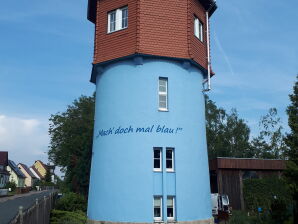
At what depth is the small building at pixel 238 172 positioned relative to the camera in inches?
1164

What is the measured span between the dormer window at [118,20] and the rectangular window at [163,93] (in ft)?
12.8

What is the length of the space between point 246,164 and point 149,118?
16271 millimetres

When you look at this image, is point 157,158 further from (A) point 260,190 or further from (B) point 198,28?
(A) point 260,190

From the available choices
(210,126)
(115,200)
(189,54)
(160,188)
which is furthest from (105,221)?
(210,126)

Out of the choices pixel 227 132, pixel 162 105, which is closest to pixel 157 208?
pixel 162 105

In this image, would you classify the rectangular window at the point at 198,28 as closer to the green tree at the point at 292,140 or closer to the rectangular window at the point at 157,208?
the rectangular window at the point at 157,208

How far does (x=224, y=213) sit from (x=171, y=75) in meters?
9.87

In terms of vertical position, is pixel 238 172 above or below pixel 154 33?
below

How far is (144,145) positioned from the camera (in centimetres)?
1673

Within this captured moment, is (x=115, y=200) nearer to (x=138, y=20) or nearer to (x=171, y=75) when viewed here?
(x=171, y=75)

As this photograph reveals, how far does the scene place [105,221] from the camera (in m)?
16.7

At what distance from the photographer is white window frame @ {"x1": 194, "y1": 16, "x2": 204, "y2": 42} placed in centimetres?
2005

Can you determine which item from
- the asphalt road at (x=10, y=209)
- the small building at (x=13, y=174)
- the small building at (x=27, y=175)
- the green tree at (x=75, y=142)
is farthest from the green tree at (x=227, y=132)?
the small building at (x=27, y=175)

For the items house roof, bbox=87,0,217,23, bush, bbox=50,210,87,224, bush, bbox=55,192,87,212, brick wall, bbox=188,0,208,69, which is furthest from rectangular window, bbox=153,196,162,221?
house roof, bbox=87,0,217,23
